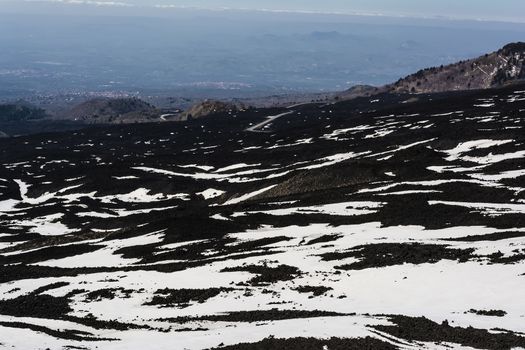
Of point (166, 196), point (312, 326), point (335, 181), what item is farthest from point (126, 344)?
point (166, 196)

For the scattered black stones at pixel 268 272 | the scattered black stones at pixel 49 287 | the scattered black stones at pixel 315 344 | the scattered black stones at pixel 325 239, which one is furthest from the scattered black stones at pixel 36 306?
the scattered black stones at pixel 325 239

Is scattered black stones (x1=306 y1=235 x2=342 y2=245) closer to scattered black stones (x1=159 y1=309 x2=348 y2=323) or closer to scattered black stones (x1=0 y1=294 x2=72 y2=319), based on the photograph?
scattered black stones (x1=159 y1=309 x2=348 y2=323)

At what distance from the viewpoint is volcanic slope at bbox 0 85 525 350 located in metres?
27.2

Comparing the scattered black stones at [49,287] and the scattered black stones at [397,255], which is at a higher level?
the scattered black stones at [397,255]

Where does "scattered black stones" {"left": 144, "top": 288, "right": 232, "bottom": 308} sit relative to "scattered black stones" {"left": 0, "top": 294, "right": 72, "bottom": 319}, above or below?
above

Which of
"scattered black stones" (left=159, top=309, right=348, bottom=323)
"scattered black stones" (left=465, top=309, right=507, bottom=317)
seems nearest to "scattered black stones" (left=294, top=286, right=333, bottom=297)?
"scattered black stones" (left=159, top=309, right=348, bottom=323)

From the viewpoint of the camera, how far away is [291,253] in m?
45.3

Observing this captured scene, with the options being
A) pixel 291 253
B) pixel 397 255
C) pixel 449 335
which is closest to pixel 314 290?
pixel 397 255

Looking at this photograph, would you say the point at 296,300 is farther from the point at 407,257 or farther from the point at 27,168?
the point at 27,168

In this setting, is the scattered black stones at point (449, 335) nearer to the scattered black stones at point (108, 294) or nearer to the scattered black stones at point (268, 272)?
the scattered black stones at point (268, 272)

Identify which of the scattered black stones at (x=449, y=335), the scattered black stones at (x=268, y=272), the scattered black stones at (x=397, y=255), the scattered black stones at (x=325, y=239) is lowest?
the scattered black stones at (x=325, y=239)

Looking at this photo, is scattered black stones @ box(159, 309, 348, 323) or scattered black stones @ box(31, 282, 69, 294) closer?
scattered black stones @ box(159, 309, 348, 323)

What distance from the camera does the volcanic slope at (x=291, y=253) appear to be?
27219 mm

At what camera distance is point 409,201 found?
57.2m
